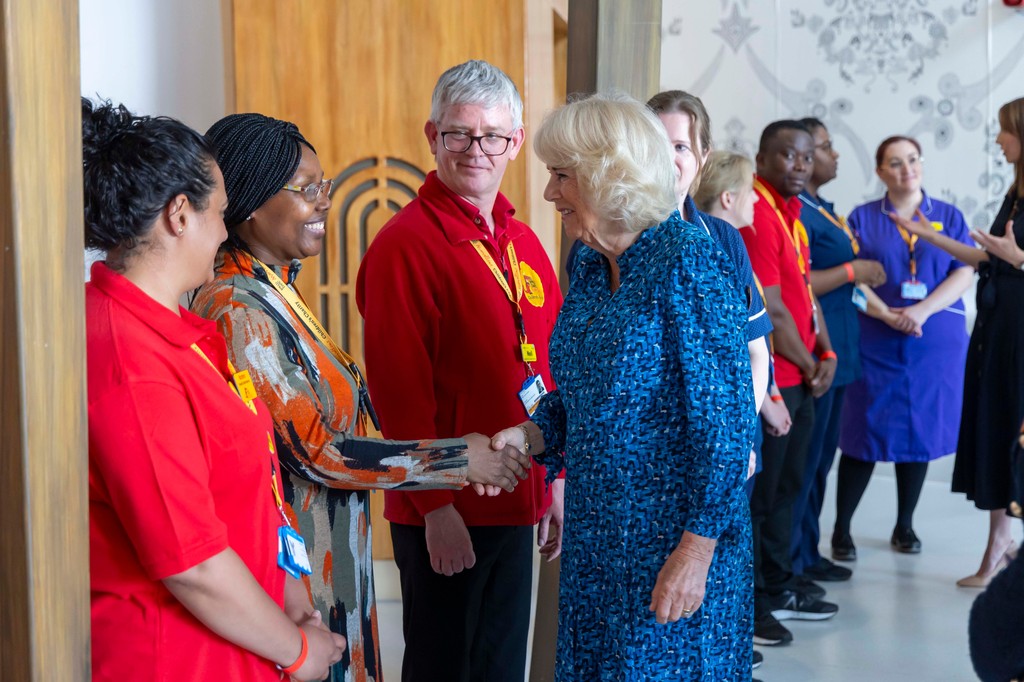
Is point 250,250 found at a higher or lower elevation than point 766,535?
higher

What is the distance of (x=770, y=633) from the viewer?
4031mm

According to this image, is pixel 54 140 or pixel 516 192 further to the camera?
pixel 516 192

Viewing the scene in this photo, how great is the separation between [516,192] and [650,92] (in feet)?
4.72

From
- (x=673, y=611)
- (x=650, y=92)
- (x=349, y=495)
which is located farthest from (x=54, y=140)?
(x=650, y=92)

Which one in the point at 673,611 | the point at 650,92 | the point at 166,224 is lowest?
the point at 673,611

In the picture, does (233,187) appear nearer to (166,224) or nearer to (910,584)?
(166,224)

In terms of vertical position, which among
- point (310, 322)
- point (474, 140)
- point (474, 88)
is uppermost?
point (474, 88)

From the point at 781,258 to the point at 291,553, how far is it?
9.54ft

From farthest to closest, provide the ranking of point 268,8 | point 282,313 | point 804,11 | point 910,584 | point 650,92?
point 804,11
point 910,584
point 268,8
point 650,92
point 282,313

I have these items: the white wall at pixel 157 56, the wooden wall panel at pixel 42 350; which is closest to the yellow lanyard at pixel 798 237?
the white wall at pixel 157 56

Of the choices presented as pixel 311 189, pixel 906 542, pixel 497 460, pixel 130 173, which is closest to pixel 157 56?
pixel 311 189

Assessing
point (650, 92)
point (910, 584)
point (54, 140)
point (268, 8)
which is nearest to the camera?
point (54, 140)

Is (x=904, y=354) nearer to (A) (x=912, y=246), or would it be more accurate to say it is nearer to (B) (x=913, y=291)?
(B) (x=913, y=291)

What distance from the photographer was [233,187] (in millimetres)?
1923
